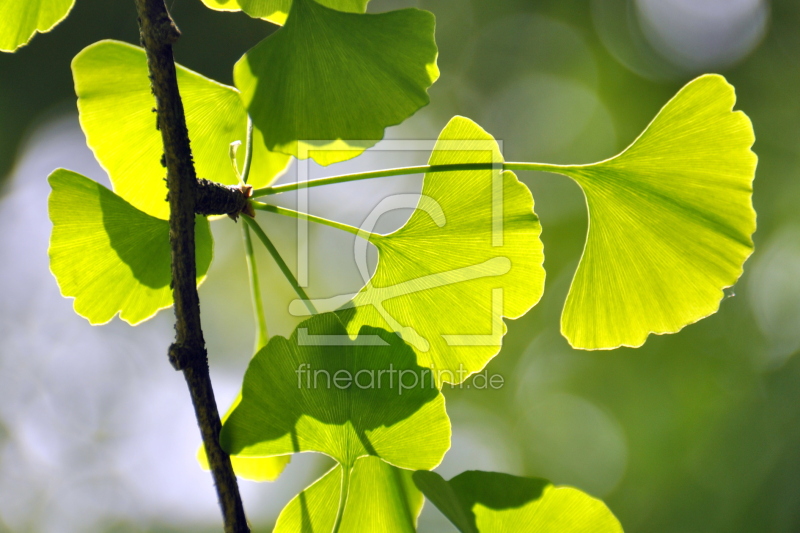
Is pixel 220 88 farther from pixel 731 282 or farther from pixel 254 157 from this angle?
pixel 731 282

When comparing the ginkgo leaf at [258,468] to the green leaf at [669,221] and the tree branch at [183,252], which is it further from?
the green leaf at [669,221]

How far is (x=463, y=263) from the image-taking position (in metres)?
0.63

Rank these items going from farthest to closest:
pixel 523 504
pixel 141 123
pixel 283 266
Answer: pixel 141 123, pixel 283 266, pixel 523 504

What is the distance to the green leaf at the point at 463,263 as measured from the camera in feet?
1.99

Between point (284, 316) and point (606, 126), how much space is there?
229 cm

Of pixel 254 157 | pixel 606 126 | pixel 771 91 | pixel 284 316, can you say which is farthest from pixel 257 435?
pixel 771 91

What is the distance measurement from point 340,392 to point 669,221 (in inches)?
15.4

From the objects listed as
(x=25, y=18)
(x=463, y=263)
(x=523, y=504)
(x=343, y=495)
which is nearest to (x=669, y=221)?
(x=463, y=263)

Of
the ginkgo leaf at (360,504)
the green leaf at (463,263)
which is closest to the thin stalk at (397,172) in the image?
the green leaf at (463,263)

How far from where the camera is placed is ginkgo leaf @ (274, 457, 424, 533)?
1.77 feet

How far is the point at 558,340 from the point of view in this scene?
3482 millimetres

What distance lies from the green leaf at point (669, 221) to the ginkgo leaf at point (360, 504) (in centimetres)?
27

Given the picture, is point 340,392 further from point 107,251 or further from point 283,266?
point 107,251

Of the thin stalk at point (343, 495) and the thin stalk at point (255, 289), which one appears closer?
the thin stalk at point (343, 495)
